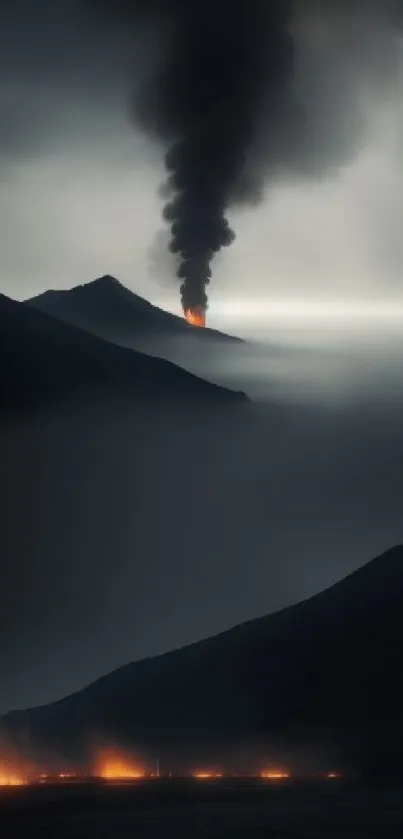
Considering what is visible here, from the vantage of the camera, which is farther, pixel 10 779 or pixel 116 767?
pixel 116 767

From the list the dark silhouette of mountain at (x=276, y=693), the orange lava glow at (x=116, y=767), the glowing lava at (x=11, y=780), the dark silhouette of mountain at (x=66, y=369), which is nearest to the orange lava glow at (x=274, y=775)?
the dark silhouette of mountain at (x=276, y=693)

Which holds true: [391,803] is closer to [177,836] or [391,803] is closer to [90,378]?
[177,836]

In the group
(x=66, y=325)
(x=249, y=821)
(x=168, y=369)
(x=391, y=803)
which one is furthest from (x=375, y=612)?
(x=66, y=325)

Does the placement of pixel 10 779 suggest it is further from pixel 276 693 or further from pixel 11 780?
pixel 276 693

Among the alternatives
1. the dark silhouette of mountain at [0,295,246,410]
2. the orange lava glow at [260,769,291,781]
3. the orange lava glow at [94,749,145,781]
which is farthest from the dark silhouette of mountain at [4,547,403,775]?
the dark silhouette of mountain at [0,295,246,410]

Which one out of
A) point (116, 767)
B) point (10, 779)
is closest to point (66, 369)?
point (116, 767)

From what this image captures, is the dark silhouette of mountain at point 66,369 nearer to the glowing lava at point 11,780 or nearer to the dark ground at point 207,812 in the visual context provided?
the glowing lava at point 11,780
